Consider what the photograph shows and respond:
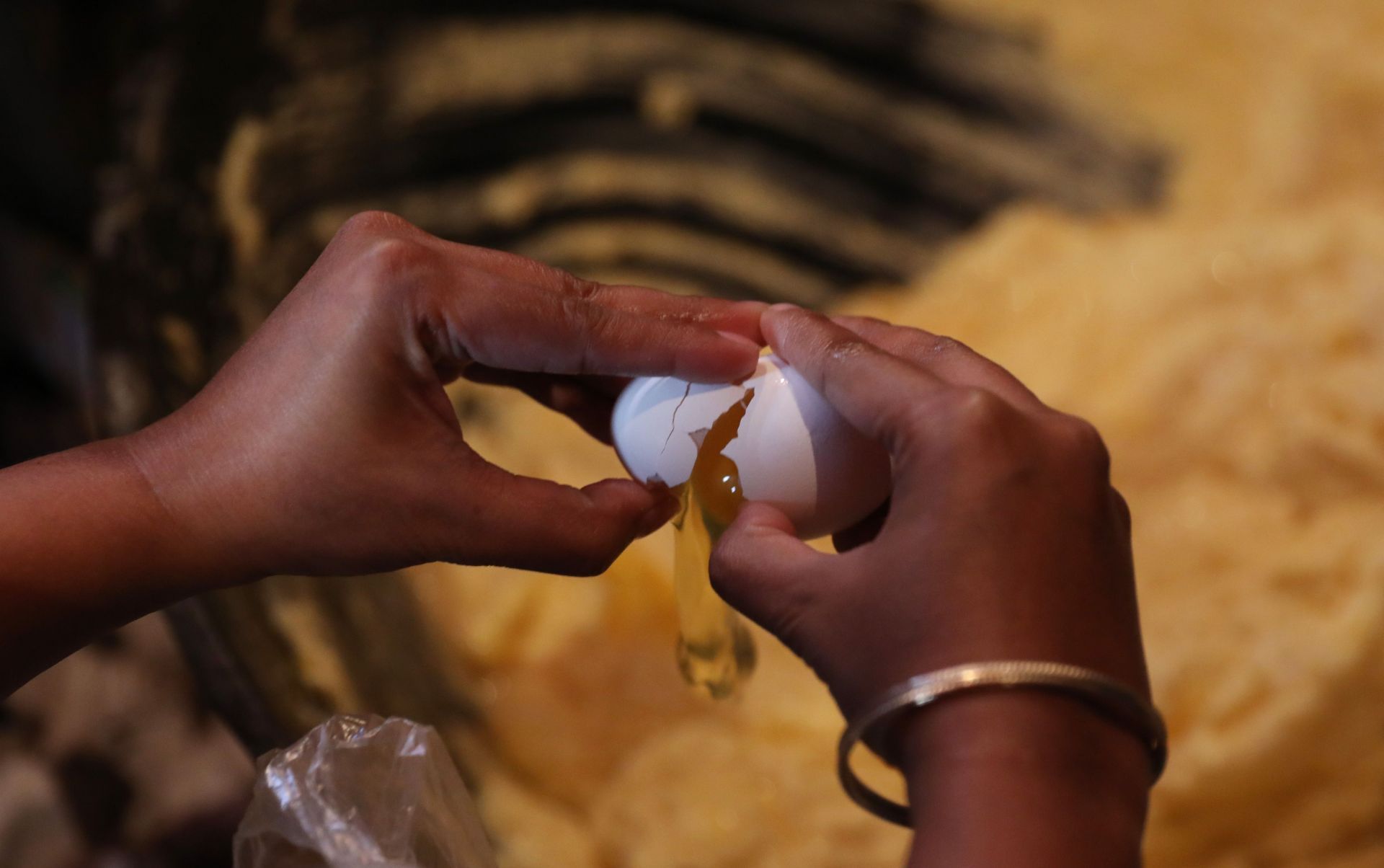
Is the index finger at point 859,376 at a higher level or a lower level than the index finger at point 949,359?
lower

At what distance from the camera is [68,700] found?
107 cm

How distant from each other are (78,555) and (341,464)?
0.15 metres

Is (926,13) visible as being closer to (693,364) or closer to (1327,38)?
(1327,38)

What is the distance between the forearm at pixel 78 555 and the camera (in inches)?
21.1

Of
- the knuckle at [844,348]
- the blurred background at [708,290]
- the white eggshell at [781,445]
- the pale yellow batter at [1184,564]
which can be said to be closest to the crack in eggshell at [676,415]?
the white eggshell at [781,445]

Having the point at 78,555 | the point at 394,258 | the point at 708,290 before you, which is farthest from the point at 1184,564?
the point at 78,555

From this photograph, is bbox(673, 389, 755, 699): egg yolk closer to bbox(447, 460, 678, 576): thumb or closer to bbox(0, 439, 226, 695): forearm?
bbox(447, 460, 678, 576): thumb

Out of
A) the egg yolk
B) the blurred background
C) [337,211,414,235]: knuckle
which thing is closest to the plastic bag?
the blurred background

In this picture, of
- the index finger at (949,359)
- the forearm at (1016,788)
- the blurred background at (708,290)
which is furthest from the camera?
the blurred background at (708,290)

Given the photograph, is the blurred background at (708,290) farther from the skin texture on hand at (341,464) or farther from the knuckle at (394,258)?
the knuckle at (394,258)

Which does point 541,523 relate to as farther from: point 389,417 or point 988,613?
point 988,613

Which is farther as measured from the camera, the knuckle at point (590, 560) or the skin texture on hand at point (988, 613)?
the knuckle at point (590, 560)

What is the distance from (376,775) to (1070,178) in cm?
121

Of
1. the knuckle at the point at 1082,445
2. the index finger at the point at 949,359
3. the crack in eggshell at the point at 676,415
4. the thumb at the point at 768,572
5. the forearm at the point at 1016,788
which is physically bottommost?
the forearm at the point at 1016,788
